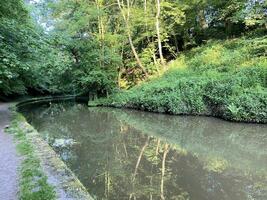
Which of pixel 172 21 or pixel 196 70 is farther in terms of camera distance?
pixel 172 21

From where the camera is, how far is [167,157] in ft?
27.5

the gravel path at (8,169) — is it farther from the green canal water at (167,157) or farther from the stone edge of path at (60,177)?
the green canal water at (167,157)

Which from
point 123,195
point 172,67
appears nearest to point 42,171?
point 123,195

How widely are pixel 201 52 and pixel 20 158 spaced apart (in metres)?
16.7

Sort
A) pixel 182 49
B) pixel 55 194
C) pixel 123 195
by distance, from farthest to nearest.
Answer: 1. pixel 182 49
2. pixel 123 195
3. pixel 55 194

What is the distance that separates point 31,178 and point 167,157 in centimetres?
379

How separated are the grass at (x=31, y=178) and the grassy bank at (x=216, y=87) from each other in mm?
8859

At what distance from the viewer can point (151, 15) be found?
22891 millimetres

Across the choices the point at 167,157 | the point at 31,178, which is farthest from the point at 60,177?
the point at 167,157

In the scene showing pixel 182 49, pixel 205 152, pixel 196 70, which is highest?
pixel 182 49

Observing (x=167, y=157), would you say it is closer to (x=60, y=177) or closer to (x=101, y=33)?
(x=60, y=177)

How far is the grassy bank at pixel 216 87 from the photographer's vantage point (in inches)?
532

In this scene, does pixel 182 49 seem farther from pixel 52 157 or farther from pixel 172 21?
pixel 52 157

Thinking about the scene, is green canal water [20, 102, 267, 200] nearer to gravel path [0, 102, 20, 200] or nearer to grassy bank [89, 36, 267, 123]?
grassy bank [89, 36, 267, 123]
